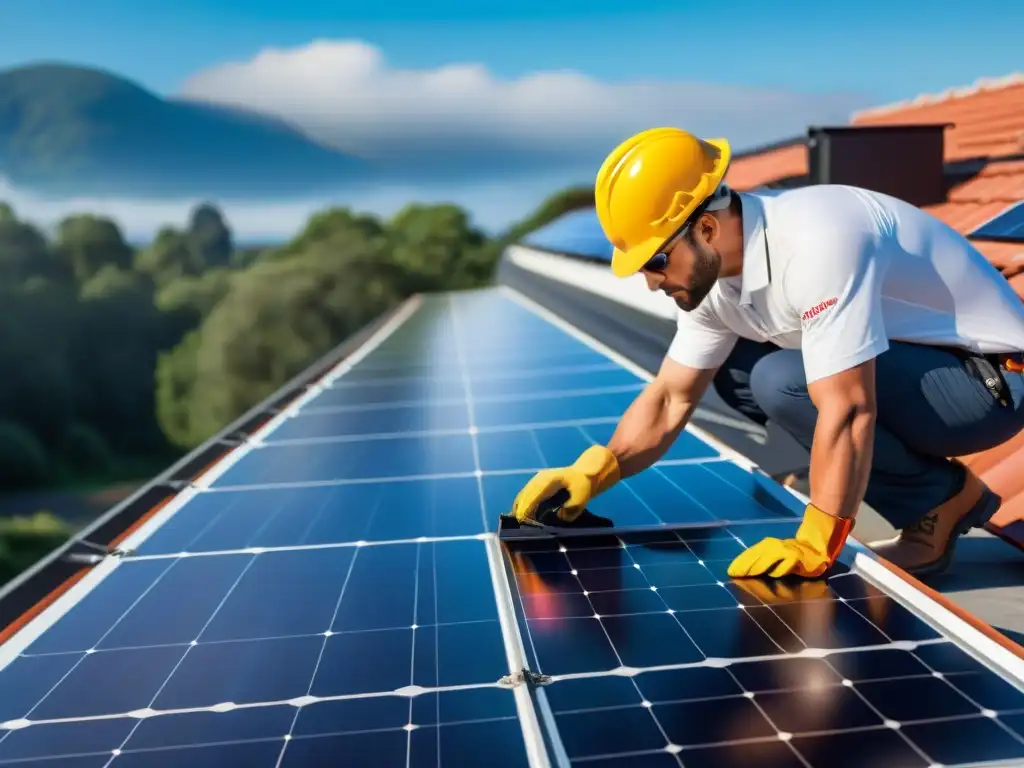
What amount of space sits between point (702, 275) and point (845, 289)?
501 mm

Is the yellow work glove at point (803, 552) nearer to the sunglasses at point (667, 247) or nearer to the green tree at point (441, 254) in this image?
the sunglasses at point (667, 247)

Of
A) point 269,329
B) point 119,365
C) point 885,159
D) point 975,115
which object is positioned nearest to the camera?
point 885,159

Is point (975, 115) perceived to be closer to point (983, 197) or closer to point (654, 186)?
point (983, 197)

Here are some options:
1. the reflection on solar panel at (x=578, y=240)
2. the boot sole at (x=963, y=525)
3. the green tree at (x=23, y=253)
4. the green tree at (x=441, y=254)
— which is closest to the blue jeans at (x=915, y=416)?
the boot sole at (x=963, y=525)

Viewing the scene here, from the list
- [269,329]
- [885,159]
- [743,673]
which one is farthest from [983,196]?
[269,329]

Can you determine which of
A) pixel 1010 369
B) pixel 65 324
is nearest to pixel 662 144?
pixel 1010 369

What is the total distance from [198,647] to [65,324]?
71.7 m

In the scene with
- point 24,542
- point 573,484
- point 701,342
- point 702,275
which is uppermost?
point 702,275

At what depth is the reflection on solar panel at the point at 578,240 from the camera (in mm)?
13163

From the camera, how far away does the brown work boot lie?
3.90m

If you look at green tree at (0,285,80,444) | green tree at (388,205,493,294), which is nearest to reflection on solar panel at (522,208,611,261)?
green tree at (388,205,493,294)

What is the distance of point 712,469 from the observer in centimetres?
442

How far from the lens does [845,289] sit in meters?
3.18

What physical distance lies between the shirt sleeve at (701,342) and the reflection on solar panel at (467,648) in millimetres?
559
